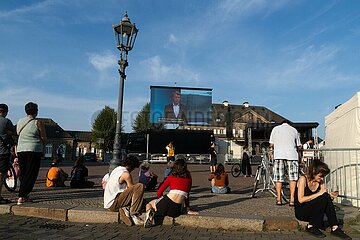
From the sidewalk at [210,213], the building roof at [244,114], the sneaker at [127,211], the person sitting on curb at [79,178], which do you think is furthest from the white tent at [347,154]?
the building roof at [244,114]

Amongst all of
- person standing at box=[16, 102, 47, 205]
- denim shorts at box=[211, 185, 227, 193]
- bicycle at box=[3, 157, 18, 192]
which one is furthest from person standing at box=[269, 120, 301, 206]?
bicycle at box=[3, 157, 18, 192]

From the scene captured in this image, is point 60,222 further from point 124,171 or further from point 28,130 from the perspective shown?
point 28,130

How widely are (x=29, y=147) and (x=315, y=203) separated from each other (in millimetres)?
5157

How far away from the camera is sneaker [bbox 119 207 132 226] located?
16.9 feet

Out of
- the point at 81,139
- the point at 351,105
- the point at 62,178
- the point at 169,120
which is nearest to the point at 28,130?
the point at 62,178

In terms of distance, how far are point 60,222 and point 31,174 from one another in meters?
1.26

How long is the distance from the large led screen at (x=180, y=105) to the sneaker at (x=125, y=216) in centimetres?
2858

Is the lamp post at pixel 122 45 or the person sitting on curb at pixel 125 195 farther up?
the lamp post at pixel 122 45

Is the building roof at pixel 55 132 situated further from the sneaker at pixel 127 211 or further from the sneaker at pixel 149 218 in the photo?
the sneaker at pixel 149 218

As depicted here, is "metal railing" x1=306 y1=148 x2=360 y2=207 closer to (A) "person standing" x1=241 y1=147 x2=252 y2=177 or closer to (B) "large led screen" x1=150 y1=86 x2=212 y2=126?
(A) "person standing" x1=241 y1=147 x2=252 y2=177

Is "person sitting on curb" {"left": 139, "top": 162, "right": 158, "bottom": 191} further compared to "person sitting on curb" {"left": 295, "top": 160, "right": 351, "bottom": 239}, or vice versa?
"person sitting on curb" {"left": 139, "top": 162, "right": 158, "bottom": 191}

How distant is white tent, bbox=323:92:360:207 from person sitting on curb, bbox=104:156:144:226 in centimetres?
431

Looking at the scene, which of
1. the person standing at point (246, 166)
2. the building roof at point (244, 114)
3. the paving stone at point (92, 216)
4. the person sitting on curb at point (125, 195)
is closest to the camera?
the person sitting on curb at point (125, 195)

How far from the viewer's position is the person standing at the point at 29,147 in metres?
5.97
